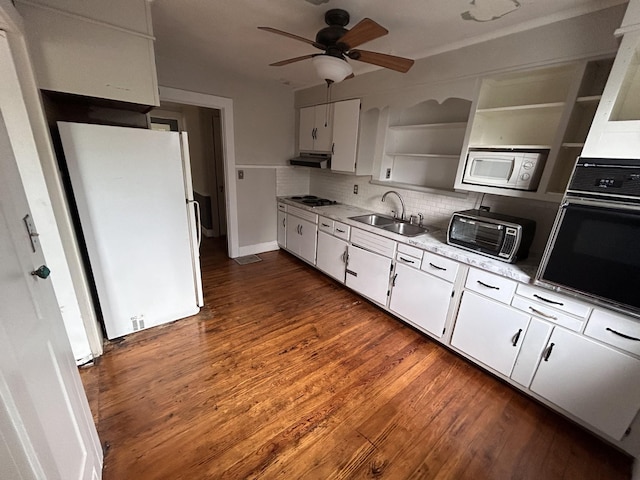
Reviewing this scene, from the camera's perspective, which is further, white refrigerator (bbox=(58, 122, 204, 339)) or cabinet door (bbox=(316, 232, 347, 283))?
cabinet door (bbox=(316, 232, 347, 283))

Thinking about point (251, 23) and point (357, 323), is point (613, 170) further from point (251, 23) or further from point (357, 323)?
point (251, 23)

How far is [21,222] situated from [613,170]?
103 inches

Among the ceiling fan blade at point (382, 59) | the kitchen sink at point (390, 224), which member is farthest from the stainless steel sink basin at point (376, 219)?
the ceiling fan blade at point (382, 59)

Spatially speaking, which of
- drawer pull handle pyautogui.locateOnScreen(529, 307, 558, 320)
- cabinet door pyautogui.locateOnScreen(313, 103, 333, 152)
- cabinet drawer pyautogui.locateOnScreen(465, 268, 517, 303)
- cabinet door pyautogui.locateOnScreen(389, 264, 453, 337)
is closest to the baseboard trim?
cabinet door pyautogui.locateOnScreen(313, 103, 333, 152)

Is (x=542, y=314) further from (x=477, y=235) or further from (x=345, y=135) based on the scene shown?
(x=345, y=135)

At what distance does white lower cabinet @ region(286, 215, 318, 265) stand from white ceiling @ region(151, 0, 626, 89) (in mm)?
1932

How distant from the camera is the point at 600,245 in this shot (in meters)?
1.43

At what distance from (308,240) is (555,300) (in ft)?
8.56

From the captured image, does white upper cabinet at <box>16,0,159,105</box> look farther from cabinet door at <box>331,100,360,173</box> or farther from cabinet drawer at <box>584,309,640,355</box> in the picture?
cabinet drawer at <box>584,309,640,355</box>

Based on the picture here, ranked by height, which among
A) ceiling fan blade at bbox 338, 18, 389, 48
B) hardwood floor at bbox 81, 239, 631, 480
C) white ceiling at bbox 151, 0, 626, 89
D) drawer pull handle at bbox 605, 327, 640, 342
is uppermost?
white ceiling at bbox 151, 0, 626, 89

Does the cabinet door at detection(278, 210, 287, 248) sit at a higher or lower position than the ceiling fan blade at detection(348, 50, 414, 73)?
lower

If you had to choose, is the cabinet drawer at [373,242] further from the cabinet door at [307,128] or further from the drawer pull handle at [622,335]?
the cabinet door at [307,128]

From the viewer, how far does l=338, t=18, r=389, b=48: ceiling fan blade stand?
1.46m

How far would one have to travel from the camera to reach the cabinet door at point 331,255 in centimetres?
314
